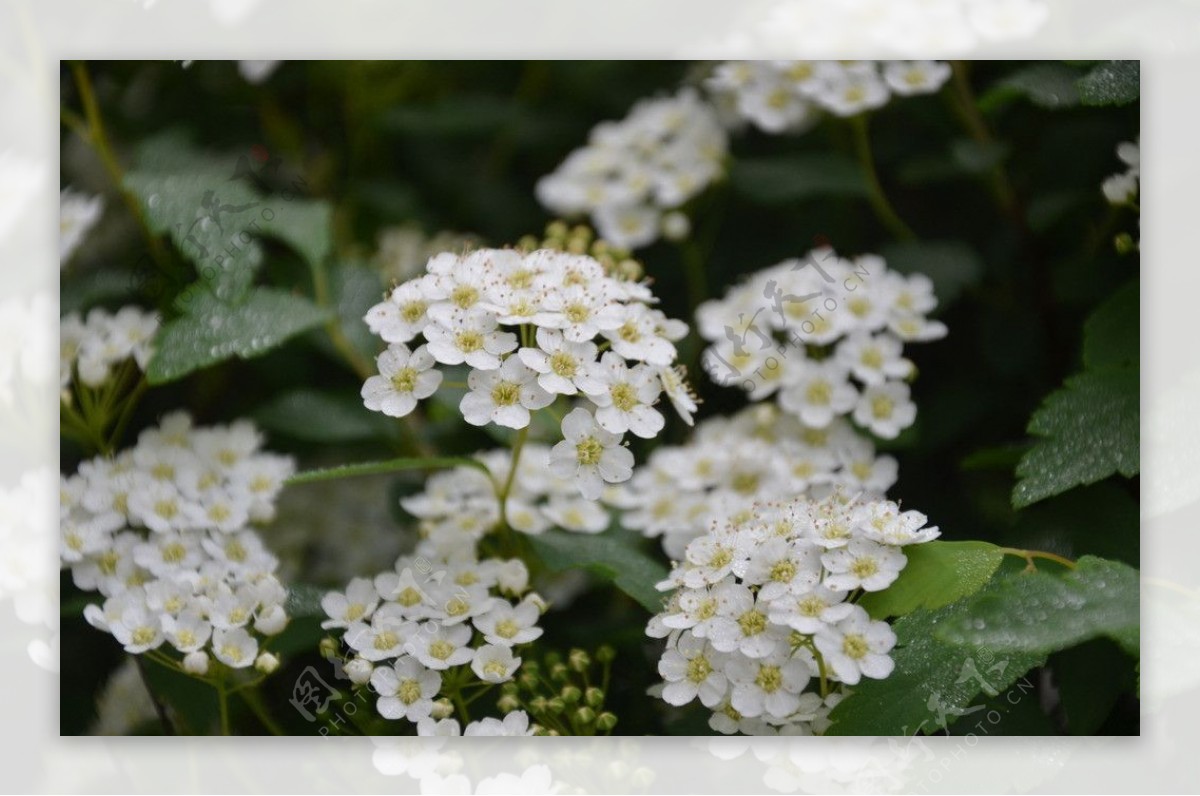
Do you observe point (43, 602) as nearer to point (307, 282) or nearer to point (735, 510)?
point (307, 282)

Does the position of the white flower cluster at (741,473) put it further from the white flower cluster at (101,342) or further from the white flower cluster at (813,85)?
the white flower cluster at (101,342)

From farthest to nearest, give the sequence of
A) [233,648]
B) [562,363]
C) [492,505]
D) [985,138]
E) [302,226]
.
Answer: [985,138], [302,226], [492,505], [233,648], [562,363]

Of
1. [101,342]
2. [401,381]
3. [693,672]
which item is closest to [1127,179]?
[693,672]

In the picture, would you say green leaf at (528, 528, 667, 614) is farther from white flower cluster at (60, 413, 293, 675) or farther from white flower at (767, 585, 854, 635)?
white flower cluster at (60, 413, 293, 675)

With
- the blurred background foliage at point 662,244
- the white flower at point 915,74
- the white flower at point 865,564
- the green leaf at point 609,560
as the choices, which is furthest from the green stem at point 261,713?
the white flower at point 915,74

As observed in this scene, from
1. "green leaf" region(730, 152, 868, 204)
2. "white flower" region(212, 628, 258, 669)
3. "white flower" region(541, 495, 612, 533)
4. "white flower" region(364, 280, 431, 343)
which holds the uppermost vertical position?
"green leaf" region(730, 152, 868, 204)

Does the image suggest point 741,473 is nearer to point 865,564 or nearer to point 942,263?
point 865,564

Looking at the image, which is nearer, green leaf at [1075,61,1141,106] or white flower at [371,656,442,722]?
white flower at [371,656,442,722]

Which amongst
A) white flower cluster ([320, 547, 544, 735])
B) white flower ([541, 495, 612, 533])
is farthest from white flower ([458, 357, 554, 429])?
white flower ([541, 495, 612, 533])
